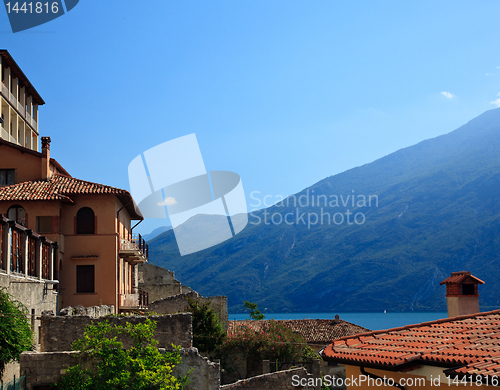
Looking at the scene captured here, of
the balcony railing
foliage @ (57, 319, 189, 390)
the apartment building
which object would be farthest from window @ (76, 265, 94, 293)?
the apartment building

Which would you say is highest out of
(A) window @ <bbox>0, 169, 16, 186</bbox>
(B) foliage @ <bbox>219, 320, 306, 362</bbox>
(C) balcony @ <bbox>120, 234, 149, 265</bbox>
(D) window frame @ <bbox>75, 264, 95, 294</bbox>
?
(A) window @ <bbox>0, 169, 16, 186</bbox>

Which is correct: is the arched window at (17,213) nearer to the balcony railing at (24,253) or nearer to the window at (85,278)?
the balcony railing at (24,253)

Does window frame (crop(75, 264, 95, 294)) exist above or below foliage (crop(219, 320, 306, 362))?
above

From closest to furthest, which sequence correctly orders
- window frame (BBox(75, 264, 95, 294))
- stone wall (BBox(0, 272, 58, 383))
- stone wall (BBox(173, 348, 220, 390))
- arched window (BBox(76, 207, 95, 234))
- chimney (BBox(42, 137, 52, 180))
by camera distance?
1. stone wall (BBox(0, 272, 58, 383))
2. stone wall (BBox(173, 348, 220, 390))
3. window frame (BBox(75, 264, 95, 294))
4. arched window (BBox(76, 207, 95, 234))
5. chimney (BBox(42, 137, 52, 180))

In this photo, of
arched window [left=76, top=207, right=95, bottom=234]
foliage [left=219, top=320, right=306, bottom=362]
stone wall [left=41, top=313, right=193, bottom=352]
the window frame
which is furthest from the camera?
foliage [left=219, top=320, right=306, bottom=362]

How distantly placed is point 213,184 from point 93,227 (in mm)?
9430

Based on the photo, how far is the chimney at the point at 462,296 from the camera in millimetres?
16422

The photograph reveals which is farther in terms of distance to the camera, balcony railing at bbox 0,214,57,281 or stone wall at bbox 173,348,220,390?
balcony railing at bbox 0,214,57,281

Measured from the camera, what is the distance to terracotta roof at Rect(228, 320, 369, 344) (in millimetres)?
48562

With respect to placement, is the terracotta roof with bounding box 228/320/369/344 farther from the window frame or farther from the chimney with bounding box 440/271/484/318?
the chimney with bounding box 440/271/484/318

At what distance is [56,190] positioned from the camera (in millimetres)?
30922

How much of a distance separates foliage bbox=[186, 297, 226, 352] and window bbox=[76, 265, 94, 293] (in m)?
9.42

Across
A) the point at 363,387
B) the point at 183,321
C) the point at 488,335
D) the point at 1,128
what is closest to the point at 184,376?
the point at 183,321
